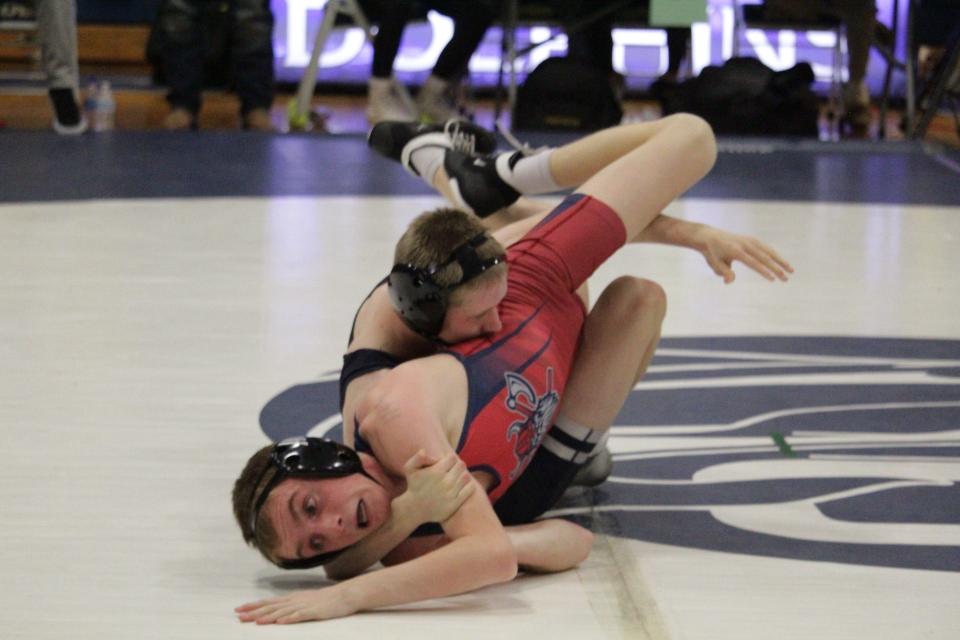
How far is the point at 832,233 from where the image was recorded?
16.3 ft

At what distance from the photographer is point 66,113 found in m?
6.82

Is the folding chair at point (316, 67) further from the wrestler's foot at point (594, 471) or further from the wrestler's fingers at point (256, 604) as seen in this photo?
the wrestler's fingers at point (256, 604)

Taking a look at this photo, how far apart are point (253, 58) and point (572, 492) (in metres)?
5.10

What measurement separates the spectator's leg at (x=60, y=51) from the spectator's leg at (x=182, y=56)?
1.83ft

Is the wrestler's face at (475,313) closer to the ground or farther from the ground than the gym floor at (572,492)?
farther from the ground

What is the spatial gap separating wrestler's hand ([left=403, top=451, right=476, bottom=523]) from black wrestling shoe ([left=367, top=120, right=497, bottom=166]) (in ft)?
3.50

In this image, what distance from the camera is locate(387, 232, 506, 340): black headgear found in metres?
2.16

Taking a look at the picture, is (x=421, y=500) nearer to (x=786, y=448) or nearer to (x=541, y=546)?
(x=541, y=546)

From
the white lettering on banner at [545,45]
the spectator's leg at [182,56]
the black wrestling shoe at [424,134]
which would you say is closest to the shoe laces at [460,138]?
the black wrestling shoe at [424,134]

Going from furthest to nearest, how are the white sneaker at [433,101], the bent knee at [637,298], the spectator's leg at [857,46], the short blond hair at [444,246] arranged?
the spectator's leg at [857,46], the white sneaker at [433,101], the bent knee at [637,298], the short blond hair at [444,246]

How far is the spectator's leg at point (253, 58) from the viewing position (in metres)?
7.31

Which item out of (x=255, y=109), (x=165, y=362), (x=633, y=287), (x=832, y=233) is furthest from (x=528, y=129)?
(x=633, y=287)

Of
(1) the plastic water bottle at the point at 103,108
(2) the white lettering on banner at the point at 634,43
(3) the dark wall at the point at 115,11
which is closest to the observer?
(1) the plastic water bottle at the point at 103,108

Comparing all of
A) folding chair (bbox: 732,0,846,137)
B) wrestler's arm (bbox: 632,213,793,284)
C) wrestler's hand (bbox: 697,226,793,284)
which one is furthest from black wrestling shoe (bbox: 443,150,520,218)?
folding chair (bbox: 732,0,846,137)
